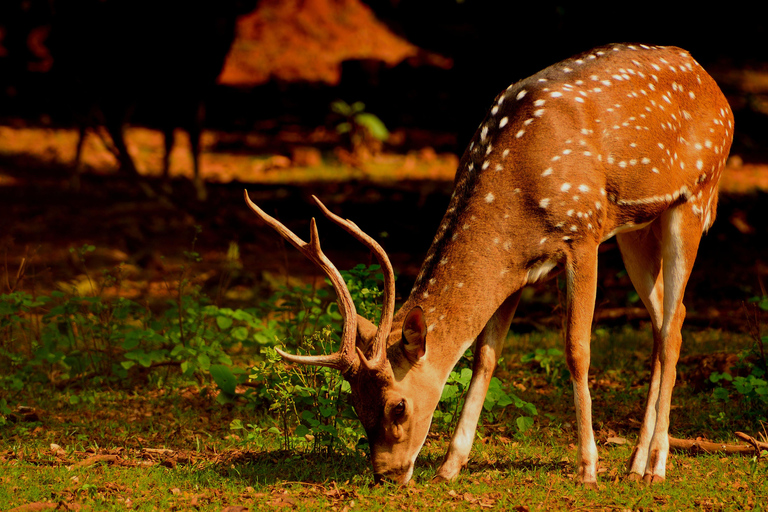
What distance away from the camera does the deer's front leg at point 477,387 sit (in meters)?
4.84

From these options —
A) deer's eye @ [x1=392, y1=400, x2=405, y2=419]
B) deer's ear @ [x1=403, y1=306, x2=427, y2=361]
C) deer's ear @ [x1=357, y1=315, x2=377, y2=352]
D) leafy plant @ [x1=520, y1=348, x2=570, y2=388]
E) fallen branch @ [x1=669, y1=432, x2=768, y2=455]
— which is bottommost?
leafy plant @ [x1=520, y1=348, x2=570, y2=388]

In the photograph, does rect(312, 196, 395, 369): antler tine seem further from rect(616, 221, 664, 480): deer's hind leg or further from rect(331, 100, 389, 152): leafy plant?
rect(331, 100, 389, 152): leafy plant

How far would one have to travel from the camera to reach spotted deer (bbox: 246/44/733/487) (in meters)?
4.43

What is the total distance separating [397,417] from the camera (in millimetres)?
4410

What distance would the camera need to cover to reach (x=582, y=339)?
4.77 m

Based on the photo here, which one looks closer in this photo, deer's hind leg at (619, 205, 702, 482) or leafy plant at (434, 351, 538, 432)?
deer's hind leg at (619, 205, 702, 482)

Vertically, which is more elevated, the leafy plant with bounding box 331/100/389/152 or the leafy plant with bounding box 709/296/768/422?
the leafy plant with bounding box 709/296/768/422

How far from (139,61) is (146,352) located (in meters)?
7.18

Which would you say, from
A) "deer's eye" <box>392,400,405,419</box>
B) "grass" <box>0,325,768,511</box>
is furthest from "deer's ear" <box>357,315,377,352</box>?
"grass" <box>0,325,768,511</box>

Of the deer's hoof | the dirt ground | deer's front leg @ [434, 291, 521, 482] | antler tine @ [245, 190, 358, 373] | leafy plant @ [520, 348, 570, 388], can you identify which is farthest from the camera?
the dirt ground

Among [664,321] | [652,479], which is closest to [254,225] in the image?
[664,321]

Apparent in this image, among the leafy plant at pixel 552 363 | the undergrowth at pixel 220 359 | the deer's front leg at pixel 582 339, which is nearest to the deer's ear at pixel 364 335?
the undergrowth at pixel 220 359

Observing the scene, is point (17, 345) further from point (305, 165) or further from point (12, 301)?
point (305, 165)

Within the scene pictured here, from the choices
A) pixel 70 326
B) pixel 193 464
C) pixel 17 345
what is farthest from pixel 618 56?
pixel 17 345
